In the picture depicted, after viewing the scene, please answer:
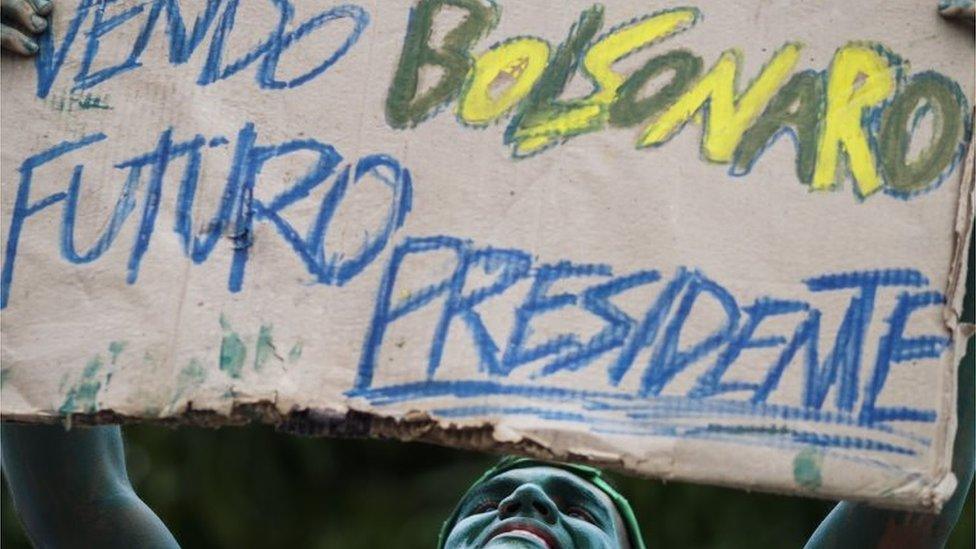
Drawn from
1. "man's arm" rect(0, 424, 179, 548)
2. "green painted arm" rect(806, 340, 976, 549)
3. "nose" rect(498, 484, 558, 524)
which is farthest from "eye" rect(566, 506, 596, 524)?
"man's arm" rect(0, 424, 179, 548)

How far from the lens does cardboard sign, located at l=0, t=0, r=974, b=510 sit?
280 cm

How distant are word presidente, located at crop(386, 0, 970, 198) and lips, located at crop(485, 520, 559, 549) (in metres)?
0.68

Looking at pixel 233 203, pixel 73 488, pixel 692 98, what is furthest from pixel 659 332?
pixel 73 488

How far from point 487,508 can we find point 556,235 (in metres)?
0.80

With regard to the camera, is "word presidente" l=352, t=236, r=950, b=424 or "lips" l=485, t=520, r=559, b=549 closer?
"word presidente" l=352, t=236, r=950, b=424

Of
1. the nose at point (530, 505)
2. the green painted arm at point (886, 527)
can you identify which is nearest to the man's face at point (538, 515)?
the nose at point (530, 505)

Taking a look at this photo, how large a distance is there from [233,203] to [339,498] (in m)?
4.33

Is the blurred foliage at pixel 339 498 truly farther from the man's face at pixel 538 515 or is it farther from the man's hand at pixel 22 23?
the man's hand at pixel 22 23

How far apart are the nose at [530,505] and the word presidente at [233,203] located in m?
0.65

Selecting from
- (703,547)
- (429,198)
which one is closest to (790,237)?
(429,198)

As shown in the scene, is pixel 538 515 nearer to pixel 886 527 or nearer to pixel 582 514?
pixel 582 514

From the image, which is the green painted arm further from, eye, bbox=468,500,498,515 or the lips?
eye, bbox=468,500,498,515

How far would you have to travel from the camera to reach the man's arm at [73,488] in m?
3.46

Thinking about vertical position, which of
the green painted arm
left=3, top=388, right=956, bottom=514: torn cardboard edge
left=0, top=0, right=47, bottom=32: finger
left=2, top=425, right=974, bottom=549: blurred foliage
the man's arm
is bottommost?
left=2, top=425, right=974, bottom=549: blurred foliage
